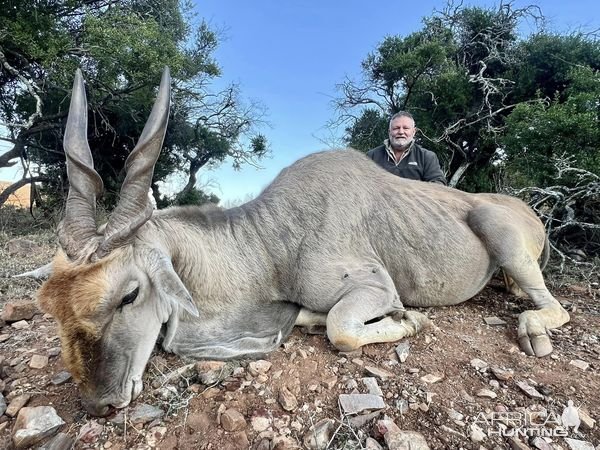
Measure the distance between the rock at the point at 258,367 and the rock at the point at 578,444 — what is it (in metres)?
1.71

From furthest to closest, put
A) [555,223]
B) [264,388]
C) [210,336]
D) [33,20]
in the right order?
[33,20], [555,223], [210,336], [264,388]

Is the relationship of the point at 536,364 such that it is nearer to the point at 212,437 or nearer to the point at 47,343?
the point at 212,437

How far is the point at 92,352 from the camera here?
2.26m

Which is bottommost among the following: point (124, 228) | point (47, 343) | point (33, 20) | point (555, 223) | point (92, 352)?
point (555, 223)

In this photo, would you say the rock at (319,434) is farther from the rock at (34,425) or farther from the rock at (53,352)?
the rock at (53,352)

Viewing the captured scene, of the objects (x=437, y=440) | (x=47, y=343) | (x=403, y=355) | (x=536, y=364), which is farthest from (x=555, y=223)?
(x=47, y=343)

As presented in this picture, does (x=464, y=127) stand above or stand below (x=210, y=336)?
above

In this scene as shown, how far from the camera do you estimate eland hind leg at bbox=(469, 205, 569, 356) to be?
128 inches

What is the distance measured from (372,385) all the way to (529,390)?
37.4 inches

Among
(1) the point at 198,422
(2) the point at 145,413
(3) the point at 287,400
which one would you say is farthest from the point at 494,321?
(2) the point at 145,413

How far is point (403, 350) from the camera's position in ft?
9.43

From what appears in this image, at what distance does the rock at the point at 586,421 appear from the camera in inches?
85.4

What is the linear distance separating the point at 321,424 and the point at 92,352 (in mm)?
1328

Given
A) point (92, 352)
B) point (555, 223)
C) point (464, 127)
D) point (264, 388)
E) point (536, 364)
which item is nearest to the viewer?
point (92, 352)
